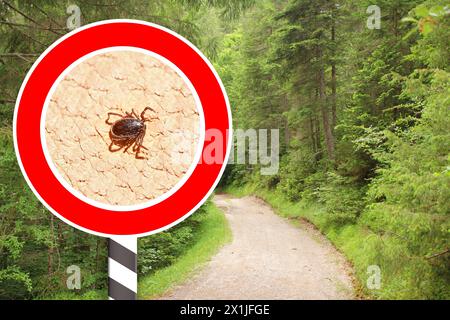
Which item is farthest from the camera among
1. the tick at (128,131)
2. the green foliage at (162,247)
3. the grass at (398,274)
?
the green foliage at (162,247)

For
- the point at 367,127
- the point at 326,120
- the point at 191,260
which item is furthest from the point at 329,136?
the point at 191,260

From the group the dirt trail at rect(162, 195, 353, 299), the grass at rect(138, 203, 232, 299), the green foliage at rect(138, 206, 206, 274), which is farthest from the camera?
the green foliage at rect(138, 206, 206, 274)

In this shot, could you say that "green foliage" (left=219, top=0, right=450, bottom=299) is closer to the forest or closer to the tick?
the forest

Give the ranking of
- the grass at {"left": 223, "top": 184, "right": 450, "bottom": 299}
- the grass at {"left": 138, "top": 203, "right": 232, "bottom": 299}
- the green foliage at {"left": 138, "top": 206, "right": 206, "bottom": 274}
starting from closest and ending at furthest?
the grass at {"left": 223, "top": 184, "right": 450, "bottom": 299}
the grass at {"left": 138, "top": 203, "right": 232, "bottom": 299}
the green foliage at {"left": 138, "top": 206, "right": 206, "bottom": 274}

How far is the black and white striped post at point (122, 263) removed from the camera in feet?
6.30

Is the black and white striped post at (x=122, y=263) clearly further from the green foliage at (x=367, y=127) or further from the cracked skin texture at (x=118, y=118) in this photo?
the green foliage at (x=367, y=127)

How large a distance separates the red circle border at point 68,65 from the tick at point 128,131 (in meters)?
0.30

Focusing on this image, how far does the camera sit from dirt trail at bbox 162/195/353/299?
29.4 ft

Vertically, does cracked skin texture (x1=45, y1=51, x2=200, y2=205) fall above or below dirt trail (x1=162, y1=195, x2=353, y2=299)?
above

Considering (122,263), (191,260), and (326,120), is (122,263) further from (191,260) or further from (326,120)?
(326,120)

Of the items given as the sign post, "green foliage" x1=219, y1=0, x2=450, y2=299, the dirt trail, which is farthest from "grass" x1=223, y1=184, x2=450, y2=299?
the sign post

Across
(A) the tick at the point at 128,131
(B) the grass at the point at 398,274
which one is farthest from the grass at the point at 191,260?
(A) the tick at the point at 128,131

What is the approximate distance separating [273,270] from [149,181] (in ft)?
31.0

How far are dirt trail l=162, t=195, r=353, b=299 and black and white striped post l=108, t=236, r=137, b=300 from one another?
706 cm
